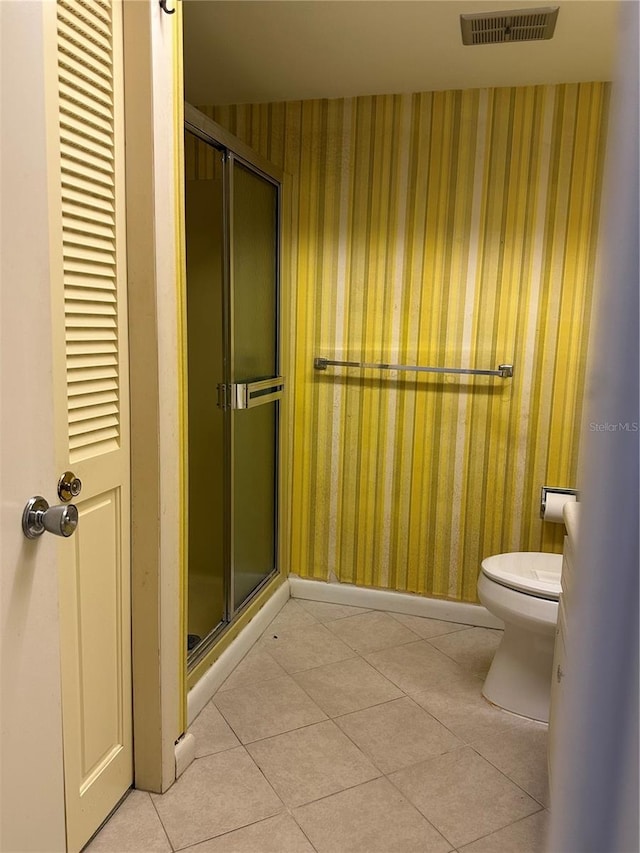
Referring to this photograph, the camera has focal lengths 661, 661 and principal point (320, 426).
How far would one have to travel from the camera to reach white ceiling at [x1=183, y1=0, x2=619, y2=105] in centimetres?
198

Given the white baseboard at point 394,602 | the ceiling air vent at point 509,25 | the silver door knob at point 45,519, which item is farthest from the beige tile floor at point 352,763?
the ceiling air vent at point 509,25

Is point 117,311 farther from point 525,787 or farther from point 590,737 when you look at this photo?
point 525,787

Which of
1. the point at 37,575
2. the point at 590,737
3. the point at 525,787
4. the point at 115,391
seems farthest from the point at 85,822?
the point at 590,737

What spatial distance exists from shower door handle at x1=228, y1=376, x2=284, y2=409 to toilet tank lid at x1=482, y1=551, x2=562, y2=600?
1.03 metres

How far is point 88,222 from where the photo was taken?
4.60 feet

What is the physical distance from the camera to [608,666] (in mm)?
318

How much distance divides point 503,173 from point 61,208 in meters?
1.85

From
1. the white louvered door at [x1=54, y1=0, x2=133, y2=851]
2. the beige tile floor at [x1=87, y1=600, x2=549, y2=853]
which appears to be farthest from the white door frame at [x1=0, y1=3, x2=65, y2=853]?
the beige tile floor at [x1=87, y1=600, x2=549, y2=853]

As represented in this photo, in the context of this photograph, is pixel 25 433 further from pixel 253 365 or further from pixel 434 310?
pixel 434 310

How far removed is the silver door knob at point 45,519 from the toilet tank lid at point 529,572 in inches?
57.8

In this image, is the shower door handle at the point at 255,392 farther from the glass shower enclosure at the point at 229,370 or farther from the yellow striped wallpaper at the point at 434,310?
the yellow striped wallpaper at the point at 434,310

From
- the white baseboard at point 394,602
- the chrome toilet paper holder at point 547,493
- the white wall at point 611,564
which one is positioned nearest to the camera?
the white wall at point 611,564

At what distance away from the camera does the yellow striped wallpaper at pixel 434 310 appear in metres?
2.55

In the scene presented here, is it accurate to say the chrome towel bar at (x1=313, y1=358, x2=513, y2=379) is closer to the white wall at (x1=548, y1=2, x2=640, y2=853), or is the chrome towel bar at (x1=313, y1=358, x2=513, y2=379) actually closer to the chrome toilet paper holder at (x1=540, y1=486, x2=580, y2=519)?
the chrome toilet paper holder at (x1=540, y1=486, x2=580, y2=519)
